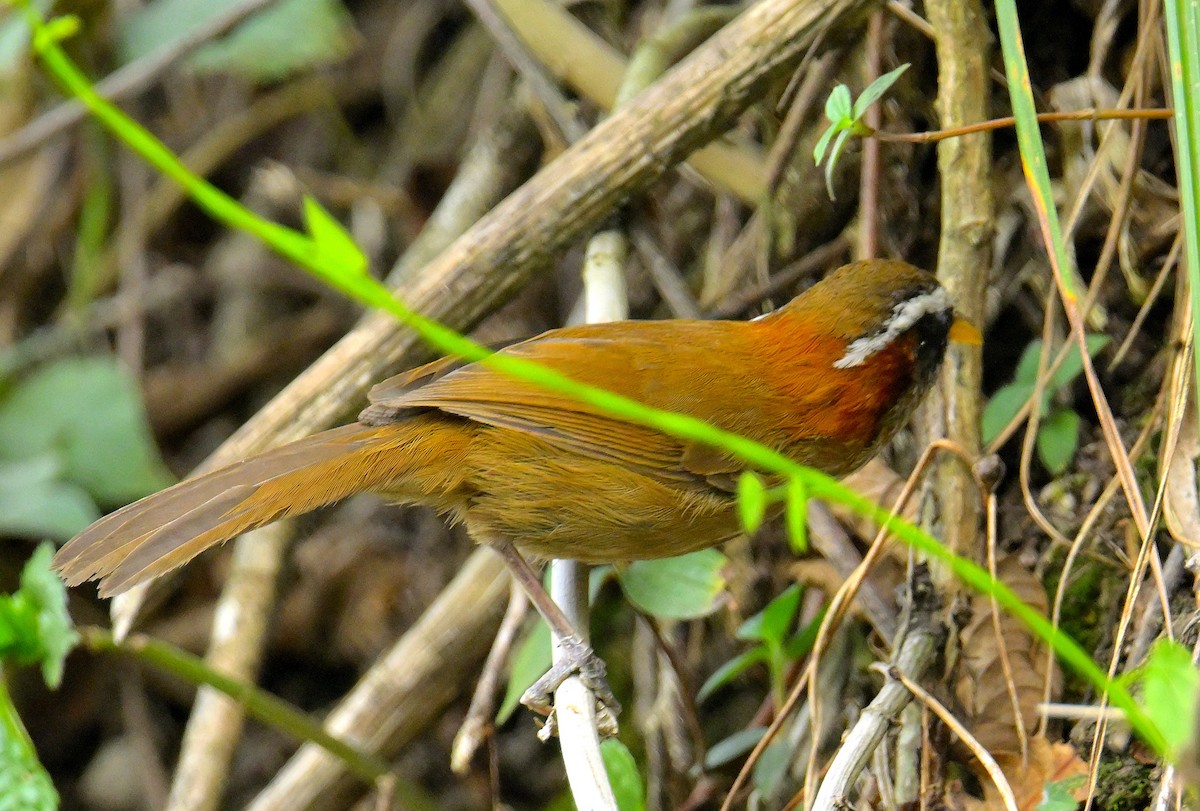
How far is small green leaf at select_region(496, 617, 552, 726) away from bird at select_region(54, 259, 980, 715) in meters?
0.13

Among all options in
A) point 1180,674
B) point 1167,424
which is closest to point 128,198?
point 1167,424

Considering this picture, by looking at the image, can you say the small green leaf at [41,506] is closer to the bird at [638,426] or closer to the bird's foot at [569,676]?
the bird at [638,426]

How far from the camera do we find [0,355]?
449 centimetres

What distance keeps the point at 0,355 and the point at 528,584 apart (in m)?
2.76

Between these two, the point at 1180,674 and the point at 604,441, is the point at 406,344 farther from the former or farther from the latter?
the point at 1180,674

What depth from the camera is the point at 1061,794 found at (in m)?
2.08

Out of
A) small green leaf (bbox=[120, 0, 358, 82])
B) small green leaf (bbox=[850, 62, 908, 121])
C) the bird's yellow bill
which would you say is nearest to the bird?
the bird's yellow bill

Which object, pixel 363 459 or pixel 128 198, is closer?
pixel 363 459

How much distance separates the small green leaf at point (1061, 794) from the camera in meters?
2.04

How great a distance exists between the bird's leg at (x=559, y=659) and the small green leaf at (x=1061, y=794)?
2.77 feet

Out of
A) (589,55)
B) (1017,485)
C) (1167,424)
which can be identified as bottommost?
(1017,485)

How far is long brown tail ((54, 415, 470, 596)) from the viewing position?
2.42 meters

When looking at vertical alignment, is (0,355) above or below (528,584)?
above

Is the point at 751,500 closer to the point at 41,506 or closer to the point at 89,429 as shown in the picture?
the point at 41,506
